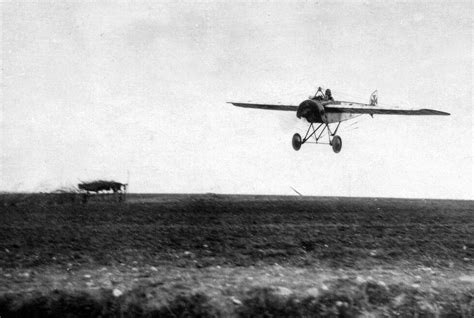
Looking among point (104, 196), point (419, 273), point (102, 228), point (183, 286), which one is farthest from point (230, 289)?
point (104, 196)

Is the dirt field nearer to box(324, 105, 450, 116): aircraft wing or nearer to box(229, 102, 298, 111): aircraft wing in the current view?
box(324, 105, 450, 116): aircraft wing

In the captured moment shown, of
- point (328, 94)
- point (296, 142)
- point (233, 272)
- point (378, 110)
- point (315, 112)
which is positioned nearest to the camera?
point (233, 272)

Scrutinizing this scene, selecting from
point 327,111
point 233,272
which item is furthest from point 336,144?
point 233,272

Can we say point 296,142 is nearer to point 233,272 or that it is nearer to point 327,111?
point 327,111

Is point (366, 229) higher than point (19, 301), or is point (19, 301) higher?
point (366, 229)

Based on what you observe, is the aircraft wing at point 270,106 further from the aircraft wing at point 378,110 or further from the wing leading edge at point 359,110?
the aircraft wing at point 378,110

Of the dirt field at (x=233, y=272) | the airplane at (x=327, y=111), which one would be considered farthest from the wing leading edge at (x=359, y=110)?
the dirt field at (x=233, y=272)

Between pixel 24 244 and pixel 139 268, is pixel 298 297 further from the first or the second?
pixel 24 244
